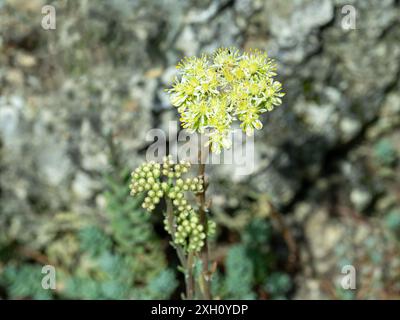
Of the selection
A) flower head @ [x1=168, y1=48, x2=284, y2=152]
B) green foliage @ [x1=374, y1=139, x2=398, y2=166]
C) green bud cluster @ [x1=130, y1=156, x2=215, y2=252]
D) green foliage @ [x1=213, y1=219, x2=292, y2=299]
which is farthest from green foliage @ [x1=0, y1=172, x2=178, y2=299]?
green foliage @ [x1=374, y1=139, x2=398, y2=166]

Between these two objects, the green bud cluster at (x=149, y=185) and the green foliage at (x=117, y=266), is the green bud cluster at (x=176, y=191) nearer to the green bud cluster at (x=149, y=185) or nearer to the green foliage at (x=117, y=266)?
the green bud cluster at (x=149, y=185)

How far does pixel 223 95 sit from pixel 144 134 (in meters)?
1.15

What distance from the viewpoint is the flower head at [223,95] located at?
5.14 ft

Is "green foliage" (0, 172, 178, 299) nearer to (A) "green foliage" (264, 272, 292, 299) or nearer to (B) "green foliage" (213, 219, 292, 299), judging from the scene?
(B) "green foliage" (213, 219, 292, 299)

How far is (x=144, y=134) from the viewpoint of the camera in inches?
106

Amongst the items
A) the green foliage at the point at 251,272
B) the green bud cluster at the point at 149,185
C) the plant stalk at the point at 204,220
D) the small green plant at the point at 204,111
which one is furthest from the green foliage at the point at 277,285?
the green bud cluster at the point at 149,185

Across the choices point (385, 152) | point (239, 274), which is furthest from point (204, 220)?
point (385, 152)

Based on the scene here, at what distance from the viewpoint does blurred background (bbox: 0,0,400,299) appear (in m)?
2.59

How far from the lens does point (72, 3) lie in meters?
2.67

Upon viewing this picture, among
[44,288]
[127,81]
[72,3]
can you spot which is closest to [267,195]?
[127,81]

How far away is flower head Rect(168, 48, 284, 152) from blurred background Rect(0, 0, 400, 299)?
0.95 m

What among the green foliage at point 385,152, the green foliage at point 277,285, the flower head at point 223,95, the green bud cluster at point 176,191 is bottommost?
the green foliage at point 277,285

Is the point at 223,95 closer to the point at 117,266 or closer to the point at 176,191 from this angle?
the point at 176,191

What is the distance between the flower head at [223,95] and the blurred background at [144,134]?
37.6 inches
